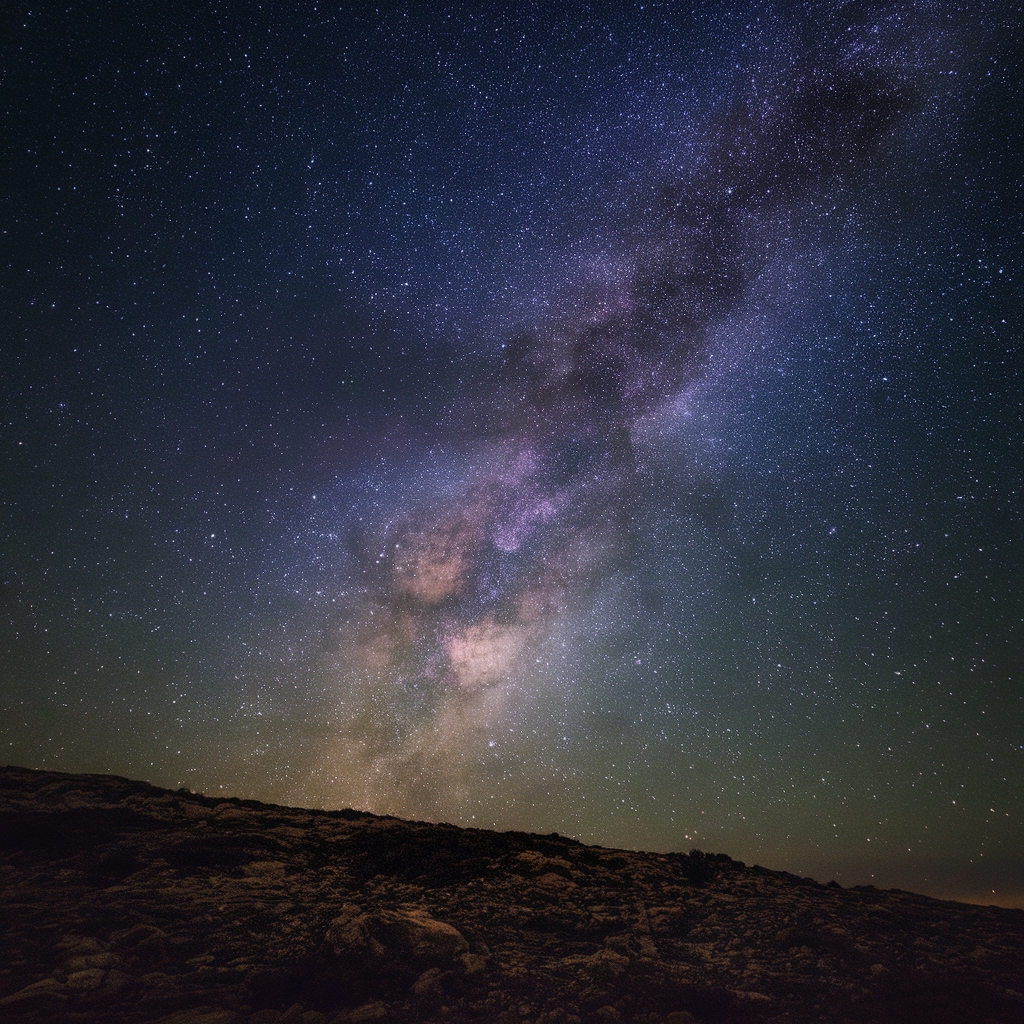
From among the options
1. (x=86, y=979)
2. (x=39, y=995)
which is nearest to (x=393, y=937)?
(x=86, y=979)

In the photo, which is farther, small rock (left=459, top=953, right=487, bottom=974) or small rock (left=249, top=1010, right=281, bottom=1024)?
small rock (left=459, top=953, right=487, bottom=974)

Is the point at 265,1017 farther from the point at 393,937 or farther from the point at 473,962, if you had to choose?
the point at 473,962

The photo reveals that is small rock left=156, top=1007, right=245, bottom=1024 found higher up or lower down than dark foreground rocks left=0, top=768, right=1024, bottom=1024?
lower down

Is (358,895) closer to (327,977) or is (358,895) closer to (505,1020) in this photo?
(327,977)

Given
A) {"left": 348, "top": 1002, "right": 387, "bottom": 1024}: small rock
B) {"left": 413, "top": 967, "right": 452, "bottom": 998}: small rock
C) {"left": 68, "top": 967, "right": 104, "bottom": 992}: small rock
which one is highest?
{"left": 68, "top": 967, "right": 104, "bottom": 992}: small rock

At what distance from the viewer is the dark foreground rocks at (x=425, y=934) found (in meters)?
7.01

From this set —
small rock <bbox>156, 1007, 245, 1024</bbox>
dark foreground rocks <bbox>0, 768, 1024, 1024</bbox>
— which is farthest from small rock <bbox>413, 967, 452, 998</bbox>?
small rock <bbox>156, 1007, 245, 1024</bbox>

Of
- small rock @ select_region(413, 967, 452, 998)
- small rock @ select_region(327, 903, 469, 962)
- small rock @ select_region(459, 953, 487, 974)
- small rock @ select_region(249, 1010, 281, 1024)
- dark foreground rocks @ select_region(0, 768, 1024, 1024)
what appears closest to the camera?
small rock @ select_region(249, 1010, 281, 1024)

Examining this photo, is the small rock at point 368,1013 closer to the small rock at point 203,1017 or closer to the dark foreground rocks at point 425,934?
the dark foreground rocks at point 425,934

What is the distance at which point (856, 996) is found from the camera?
746 cm

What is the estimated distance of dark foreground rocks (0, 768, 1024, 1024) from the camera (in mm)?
7012

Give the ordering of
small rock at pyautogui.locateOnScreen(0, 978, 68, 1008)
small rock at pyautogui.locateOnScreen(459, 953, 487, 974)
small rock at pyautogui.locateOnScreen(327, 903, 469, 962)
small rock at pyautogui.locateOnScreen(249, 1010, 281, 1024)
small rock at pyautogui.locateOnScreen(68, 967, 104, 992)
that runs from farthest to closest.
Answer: small rock at pyautogui.locateOnScreen(327, 903, 469, 962), small rock at pyautogui.locateOnScreen(459, 953, 487, 974), small rock at pyautogui.locateOnScreen(68, 967, 104, 992), small rock at pyautogui.locateOnScreen(249, 1010, 281, 1024), small rock at pyautogui.locateOnScreen(0, 978, 68, 1008)

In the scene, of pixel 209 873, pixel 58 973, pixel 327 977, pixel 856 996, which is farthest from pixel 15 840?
pixel 856 996

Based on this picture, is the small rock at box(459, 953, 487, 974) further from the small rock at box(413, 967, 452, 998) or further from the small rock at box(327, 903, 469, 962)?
the small rock at box(413, 967, 452, 998)
